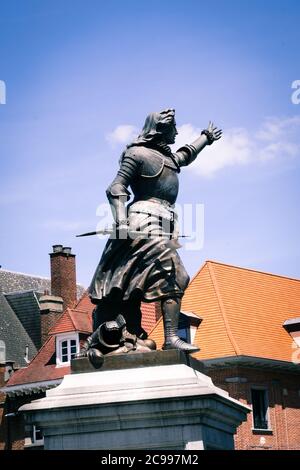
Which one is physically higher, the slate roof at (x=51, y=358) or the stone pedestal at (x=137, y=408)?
the slate roof at (x=51, y=358)

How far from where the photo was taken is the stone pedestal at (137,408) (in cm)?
1105

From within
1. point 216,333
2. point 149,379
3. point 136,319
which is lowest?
point 149,379

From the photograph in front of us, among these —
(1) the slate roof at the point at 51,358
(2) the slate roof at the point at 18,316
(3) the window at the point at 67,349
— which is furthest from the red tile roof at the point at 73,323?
(2) the slate roof at the point at 18,316

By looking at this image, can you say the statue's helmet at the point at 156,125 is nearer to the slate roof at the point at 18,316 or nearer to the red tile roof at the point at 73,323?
the red tile roof at the point at 73,323

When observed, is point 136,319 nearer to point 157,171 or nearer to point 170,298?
point 170,298

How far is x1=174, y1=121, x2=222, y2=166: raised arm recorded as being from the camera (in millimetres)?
13172

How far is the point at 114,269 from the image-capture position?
12.3m

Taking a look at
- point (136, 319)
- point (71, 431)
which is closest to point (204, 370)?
point (136, 319)

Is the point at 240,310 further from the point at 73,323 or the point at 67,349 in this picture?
the point at 67,349

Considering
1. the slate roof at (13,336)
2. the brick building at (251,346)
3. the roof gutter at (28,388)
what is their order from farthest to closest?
the slate roof at (13,336)
the roof gutter at (28,388)
the brick building at (251,346)

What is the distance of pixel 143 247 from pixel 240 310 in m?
27.6

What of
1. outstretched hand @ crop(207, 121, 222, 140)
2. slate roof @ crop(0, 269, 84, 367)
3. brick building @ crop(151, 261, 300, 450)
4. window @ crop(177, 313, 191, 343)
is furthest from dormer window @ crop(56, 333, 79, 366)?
outstretched hand @ crop(207, 121, 222, 140)

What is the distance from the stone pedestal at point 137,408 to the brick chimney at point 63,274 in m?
34.4

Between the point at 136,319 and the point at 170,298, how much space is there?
52cm
